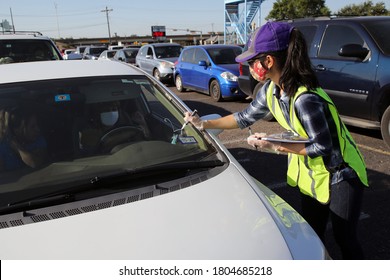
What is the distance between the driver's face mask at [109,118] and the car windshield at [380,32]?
4.16m

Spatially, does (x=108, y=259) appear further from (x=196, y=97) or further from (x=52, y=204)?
(x=196, y=97)

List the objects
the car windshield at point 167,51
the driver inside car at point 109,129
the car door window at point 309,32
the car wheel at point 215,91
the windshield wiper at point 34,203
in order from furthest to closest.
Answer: the car windshield at point 167,51, the car wheel at point 215,91, the car door window at point 309,32, the driver inside car at point 109,129, the windshield wiper at point 34,203

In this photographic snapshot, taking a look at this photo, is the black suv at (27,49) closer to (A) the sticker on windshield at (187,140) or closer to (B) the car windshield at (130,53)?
(A) the sticker on windshield at (187,140)

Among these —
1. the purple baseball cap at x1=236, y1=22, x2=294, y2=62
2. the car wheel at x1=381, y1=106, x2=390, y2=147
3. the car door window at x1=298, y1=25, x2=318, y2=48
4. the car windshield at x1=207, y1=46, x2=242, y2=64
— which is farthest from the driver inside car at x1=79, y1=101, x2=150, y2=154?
the car windshield at x1=207, y1=46, x2=242, y2=64

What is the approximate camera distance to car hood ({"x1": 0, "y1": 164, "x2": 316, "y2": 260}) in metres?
1.53

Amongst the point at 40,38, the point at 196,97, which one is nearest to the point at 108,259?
the point at 40,38

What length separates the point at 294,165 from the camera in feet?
7.40

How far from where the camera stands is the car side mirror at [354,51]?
530 centimetres

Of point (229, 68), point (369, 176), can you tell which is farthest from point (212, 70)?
point (369, 176)

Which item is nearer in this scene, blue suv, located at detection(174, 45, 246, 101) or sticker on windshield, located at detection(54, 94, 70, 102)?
sticker on windshield, located at detection(54, 94, 70, 102)

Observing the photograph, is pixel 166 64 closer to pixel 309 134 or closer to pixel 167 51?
pixel 167 51

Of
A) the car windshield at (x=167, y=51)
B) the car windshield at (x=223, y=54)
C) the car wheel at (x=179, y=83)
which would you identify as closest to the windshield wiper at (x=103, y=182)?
the car windshield at (x=223, y=54)

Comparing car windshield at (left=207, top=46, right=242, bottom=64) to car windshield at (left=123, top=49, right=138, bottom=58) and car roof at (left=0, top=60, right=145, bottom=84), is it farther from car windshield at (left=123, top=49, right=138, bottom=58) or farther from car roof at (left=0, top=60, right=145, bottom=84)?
car windshield at (left=123, top=49, right=138, bottom=58)
